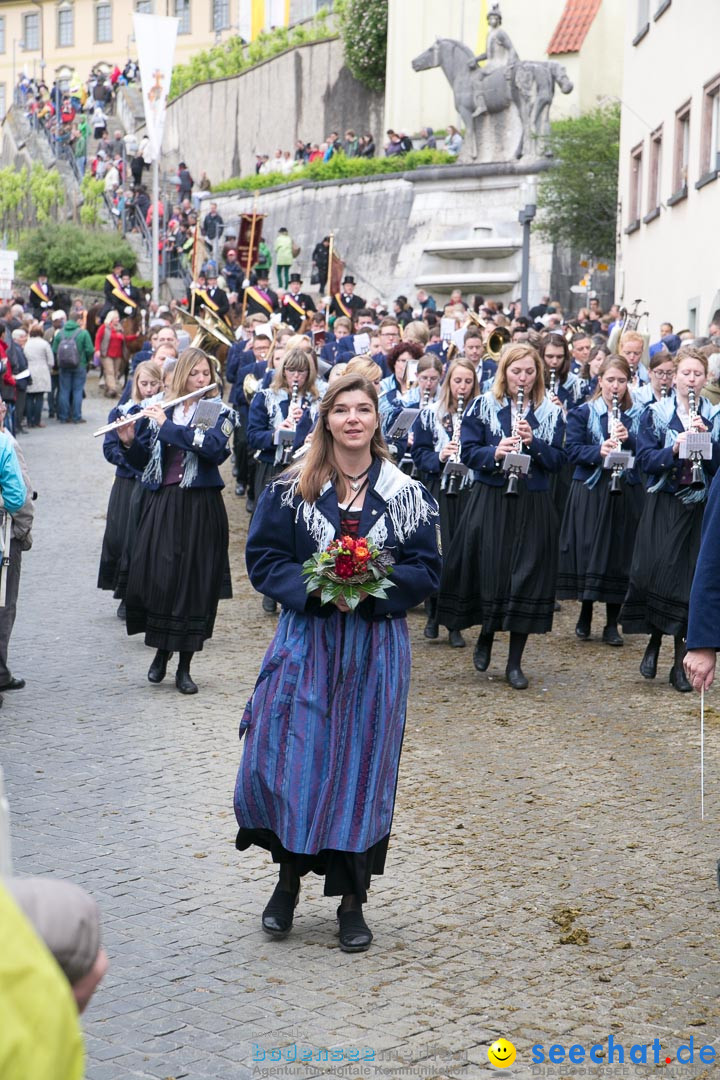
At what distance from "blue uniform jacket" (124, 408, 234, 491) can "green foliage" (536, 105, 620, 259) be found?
28263mm

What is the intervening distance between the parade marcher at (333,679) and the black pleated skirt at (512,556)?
14.2ft

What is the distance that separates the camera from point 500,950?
5500mm

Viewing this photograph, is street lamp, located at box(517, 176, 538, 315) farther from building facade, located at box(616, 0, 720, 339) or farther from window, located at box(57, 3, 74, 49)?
window, located at box(57, 3, 74, 49)

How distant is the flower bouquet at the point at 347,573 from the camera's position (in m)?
5.48

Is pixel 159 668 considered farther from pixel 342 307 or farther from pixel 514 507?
pixel 342 307

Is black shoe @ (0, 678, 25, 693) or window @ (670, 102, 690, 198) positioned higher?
window @ (670, 102, 690, 198)

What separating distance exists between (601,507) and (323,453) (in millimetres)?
6332

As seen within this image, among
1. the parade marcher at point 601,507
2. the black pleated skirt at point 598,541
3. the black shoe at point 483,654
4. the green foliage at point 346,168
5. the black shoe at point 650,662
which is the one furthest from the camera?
the green foliage at point 346,168

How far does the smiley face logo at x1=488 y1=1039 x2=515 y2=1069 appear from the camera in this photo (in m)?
4.54

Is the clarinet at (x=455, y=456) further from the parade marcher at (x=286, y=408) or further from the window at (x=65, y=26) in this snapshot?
the window at (x=65, y=26)

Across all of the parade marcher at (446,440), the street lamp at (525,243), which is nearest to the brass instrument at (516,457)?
the parade marcher at (446,440)

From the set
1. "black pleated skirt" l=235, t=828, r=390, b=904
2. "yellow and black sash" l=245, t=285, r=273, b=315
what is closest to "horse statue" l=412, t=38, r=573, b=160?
"yellow and black sash" l=245, t=285, r=273, b=315

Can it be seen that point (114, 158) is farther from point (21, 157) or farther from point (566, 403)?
point (566, 403)

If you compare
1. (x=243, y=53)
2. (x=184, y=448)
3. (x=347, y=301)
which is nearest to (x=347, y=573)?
(x=184, y=448)
